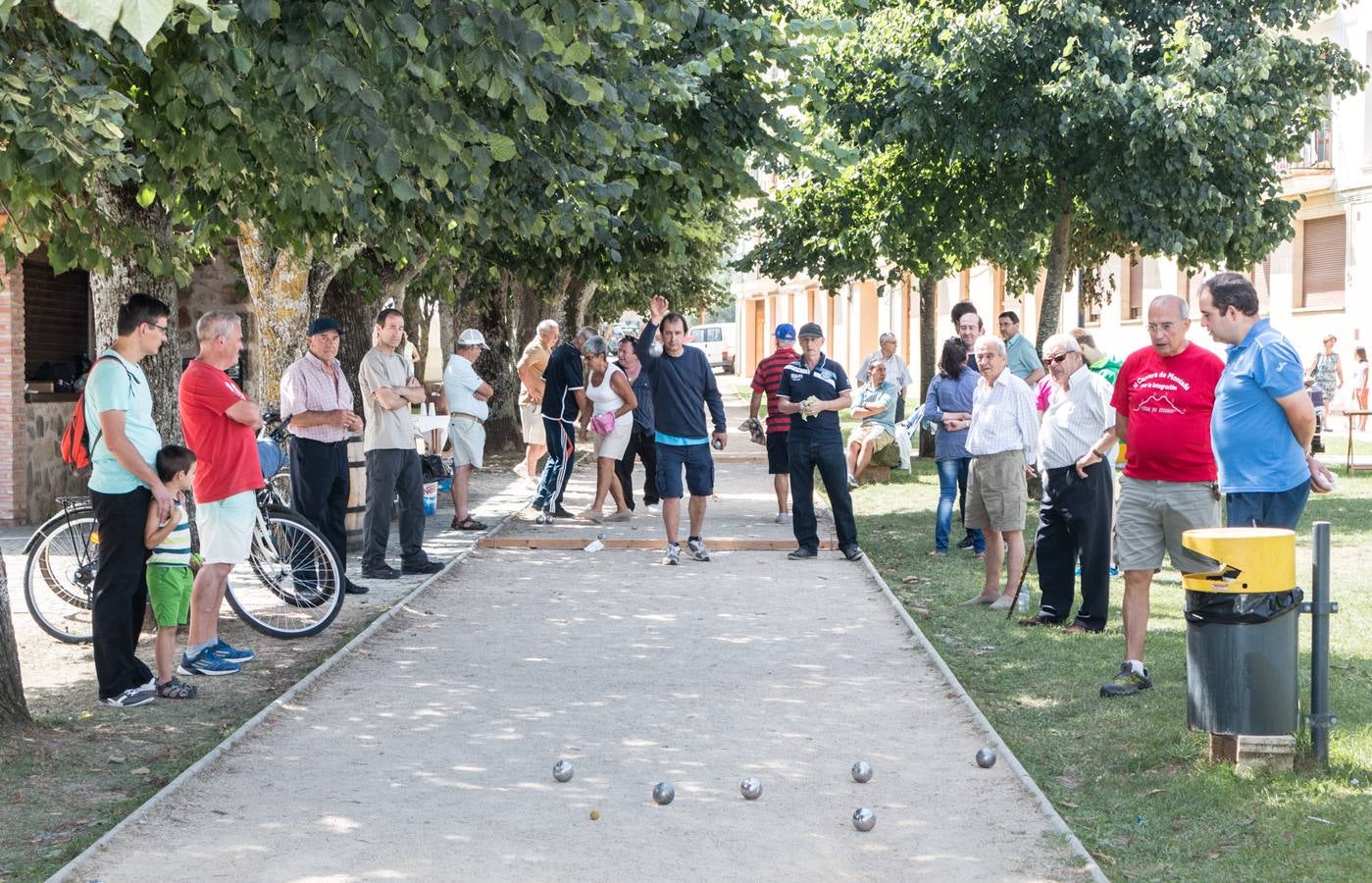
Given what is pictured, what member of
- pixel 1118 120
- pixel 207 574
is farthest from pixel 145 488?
pixel 1118 120

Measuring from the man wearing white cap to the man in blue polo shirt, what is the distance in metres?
8.73

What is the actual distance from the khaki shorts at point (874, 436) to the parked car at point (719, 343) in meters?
54.1

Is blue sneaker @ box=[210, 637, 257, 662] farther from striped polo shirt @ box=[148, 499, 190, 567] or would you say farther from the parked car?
the parked car

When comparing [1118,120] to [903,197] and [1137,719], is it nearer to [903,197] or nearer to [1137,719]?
[903,197]

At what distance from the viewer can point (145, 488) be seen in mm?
7336

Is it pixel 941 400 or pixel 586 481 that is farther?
pixel 586 481

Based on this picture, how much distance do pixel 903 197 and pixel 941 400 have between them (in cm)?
634

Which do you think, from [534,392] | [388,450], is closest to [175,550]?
[388,450]

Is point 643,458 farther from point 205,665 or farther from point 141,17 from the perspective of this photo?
point 141,17

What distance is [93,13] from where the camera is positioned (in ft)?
6.50

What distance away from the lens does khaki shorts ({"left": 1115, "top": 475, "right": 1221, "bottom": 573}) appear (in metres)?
7.40

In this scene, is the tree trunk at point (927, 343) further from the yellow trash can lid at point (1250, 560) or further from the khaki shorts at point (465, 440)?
the yellow trash can lid at point (1250, 560)

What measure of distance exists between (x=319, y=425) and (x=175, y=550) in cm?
251

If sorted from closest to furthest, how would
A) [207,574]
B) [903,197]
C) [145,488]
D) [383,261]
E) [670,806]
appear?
[670,806] → [145,488] → [207,574] → [383,261] → [903,197]
